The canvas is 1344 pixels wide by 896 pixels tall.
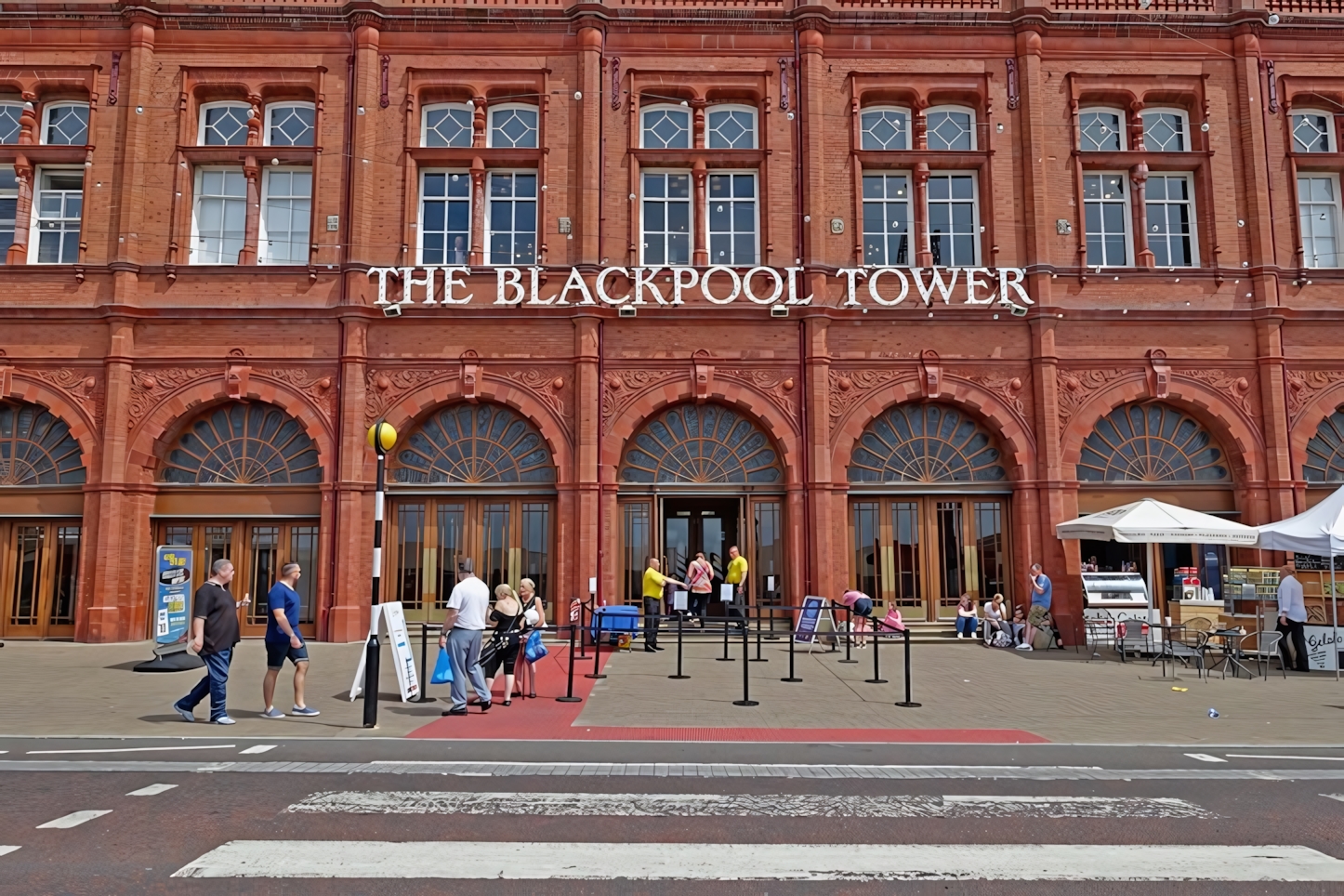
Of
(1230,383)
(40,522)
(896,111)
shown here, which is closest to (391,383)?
(40,522)

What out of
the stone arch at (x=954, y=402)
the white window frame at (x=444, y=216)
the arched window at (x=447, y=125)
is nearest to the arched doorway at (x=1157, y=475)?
the stone arch at (x=954, y=402)

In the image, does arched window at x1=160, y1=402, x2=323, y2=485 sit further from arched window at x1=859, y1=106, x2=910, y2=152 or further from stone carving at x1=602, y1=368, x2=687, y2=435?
arched window at x1=859, y1=106, x2=910, y2=152

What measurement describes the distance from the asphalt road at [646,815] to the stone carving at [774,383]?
1089 cm

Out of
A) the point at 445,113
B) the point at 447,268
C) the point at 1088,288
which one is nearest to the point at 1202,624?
the point at 1088,288

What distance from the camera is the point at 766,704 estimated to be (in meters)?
12.3

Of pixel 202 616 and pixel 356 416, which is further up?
pixel 356 416

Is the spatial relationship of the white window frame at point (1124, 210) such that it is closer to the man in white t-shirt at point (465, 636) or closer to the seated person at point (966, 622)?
the seated person at point (966, 622)

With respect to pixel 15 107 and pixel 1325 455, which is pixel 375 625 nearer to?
pixel 15 107

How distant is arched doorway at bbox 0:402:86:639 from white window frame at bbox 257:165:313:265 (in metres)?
5.24

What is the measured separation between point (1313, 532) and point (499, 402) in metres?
14.5

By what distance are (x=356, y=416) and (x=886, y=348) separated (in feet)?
35.3

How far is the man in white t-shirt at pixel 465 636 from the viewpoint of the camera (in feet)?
37.6

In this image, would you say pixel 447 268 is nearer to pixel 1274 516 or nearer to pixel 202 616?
pixel 202 616

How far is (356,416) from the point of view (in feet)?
63.8
